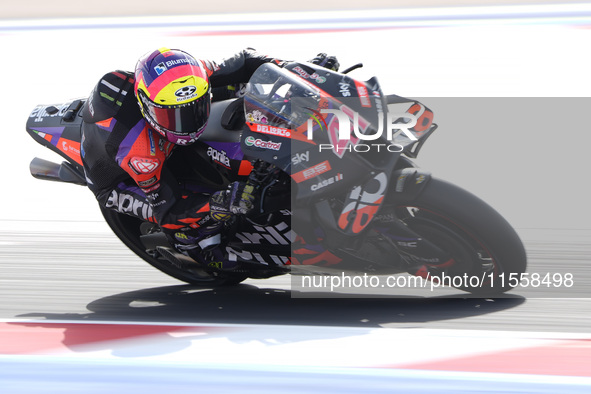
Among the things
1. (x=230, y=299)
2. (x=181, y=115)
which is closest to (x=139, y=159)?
(x=181, y=115)

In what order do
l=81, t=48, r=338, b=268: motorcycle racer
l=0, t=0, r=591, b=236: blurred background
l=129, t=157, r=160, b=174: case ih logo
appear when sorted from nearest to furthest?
l=81, t=48, r=338, b=268: motorcycle racer < l=129, t=157, r=160, b=174: case ih logo < l=0, t=0, r=591, b=236: blurred background

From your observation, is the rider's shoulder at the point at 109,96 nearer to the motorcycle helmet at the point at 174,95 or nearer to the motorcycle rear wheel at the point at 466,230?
the motorcycle helmet at the point at 174,95

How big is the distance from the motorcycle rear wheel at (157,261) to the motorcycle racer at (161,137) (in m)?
0.29

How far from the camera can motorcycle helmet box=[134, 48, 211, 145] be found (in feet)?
11.9

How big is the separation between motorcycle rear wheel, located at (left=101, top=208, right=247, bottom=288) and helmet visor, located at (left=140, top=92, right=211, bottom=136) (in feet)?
3.23

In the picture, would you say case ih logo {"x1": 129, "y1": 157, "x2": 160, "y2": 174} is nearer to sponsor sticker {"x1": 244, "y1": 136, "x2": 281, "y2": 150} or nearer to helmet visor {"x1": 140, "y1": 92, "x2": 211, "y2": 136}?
helmet visor {"x1": 140, "y1": 92, "x2": 211, "y2": 136}

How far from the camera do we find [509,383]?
297cm

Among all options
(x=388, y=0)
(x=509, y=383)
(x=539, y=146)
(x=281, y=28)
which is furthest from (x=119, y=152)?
(x=388, y=0)

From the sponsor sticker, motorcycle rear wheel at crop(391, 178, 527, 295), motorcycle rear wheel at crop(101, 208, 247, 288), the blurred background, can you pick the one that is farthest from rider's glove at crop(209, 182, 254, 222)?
the blurred background

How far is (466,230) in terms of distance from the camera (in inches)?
138

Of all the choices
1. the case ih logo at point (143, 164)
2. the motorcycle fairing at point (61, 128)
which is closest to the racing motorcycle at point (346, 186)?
A: the case ih logo at point (143, 164)

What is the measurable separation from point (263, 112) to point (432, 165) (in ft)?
4.47

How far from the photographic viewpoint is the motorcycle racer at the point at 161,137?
12.0 feet

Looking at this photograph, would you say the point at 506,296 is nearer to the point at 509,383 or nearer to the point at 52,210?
the point at 509,383
